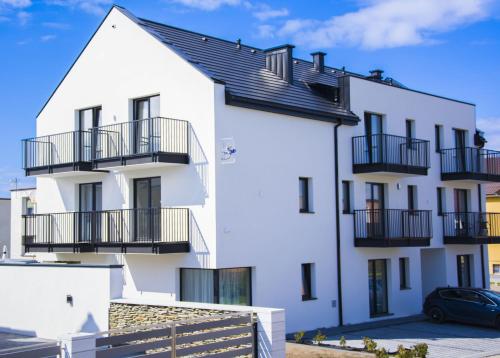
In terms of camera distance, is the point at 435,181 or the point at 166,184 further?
the point at 435,181

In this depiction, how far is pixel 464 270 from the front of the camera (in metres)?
28.2

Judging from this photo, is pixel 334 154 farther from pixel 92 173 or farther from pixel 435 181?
pixel 92 173

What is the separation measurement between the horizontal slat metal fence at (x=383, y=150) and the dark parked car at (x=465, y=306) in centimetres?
465

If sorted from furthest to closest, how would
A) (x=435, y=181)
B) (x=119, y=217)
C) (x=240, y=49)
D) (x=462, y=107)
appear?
(x=462, y=107), (x=435, y=181), (x=240, y=49), (x=119, y=217)

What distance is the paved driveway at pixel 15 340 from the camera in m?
17.8

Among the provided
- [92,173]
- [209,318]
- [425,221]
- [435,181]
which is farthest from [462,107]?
[209,318]

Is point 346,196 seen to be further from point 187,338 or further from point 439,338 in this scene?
point 187,338

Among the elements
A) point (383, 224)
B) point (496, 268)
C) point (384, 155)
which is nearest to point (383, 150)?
point (384, 155)

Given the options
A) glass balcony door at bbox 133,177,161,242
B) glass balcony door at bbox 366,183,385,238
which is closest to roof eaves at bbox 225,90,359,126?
glass balcony door at bbox 366,183,385,238

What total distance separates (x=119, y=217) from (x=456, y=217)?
13.7 meters

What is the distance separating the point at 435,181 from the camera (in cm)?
2652

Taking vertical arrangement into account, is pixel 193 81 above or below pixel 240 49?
below

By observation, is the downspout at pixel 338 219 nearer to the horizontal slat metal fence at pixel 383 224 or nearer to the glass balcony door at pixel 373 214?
the horizontal slat metal fence at pixel 383 224

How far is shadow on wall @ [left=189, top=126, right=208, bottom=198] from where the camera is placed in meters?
18.8
